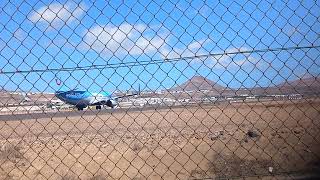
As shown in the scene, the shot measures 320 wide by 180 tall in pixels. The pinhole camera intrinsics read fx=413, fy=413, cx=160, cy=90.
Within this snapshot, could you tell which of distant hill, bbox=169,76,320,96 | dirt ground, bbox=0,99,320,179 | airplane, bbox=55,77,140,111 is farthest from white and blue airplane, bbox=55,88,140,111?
dirt ground, bbox=0,99,320,179

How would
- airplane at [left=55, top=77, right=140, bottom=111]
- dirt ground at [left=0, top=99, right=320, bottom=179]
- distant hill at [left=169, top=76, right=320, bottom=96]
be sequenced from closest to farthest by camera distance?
distant hill at [left=169, top=76, right=320, bottom=96], airplane at [left=55, top=77, right=140, bottom=111], dirt ground at [left=0, top=99, right=320, bottom=179]

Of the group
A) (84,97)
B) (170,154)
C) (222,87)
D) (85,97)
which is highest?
(84,97)

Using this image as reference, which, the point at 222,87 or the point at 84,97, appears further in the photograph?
the point at 84,97

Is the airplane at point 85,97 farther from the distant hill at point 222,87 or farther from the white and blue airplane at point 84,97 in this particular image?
the distant hill at point 222,87

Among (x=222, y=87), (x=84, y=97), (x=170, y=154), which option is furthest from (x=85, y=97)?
(x=222, y=87)

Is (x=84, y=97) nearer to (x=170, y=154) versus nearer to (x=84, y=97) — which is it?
(x=84, y=97)

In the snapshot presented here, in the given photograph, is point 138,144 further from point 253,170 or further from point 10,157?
point 253,170

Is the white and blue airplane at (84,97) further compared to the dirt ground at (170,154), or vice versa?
the dirt ground at (170,154)

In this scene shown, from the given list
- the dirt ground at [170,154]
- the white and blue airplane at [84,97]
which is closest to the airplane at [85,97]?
the white and blue airplane at [84,97]

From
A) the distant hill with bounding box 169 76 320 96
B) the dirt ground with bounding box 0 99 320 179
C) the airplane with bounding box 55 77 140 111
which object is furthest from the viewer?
the dirt ground with bounding box 0 99 320 179

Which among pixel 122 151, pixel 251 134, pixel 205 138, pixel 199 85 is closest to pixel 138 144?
pixel 122 151

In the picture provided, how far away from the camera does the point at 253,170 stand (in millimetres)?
7406

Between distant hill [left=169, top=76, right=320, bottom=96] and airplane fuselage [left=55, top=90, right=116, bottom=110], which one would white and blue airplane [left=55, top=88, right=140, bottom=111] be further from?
Result: distant hill [left=169, top=76, right=320, bottom=96]

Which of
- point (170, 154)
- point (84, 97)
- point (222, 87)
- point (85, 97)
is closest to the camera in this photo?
point (222, 87)
